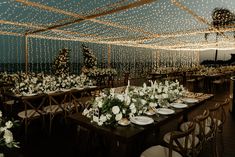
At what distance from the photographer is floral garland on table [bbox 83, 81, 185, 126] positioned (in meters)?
2.25

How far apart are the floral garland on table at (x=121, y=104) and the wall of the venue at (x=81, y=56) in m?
5.58

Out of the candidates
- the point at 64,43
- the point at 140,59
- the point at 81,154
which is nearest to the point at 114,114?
the point at 81,154

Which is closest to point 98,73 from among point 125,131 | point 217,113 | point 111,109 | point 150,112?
point 150,112

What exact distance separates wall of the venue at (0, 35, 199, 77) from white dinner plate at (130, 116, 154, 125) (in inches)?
233

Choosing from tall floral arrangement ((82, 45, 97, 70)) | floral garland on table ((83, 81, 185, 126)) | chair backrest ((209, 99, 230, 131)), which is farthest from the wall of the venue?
chair backrest ((209, 99, 230, 131))

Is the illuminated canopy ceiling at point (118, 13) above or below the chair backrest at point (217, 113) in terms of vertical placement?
above

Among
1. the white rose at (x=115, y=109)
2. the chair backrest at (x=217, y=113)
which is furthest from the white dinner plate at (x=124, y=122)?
the chair backrest at (x=217, y=113)

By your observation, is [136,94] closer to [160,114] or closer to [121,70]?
[160,114]

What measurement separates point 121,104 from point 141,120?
12.0 inches

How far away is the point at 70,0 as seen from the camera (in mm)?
4266

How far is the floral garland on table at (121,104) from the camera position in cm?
225

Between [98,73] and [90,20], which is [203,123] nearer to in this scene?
[90,20]

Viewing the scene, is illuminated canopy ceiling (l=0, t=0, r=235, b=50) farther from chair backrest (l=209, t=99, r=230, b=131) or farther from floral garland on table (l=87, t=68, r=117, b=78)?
floral garland on table (l=87, t=68, r=117, b=78)

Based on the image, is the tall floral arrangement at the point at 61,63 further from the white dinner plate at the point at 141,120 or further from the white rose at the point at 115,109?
the white rose at the point at 115,109
